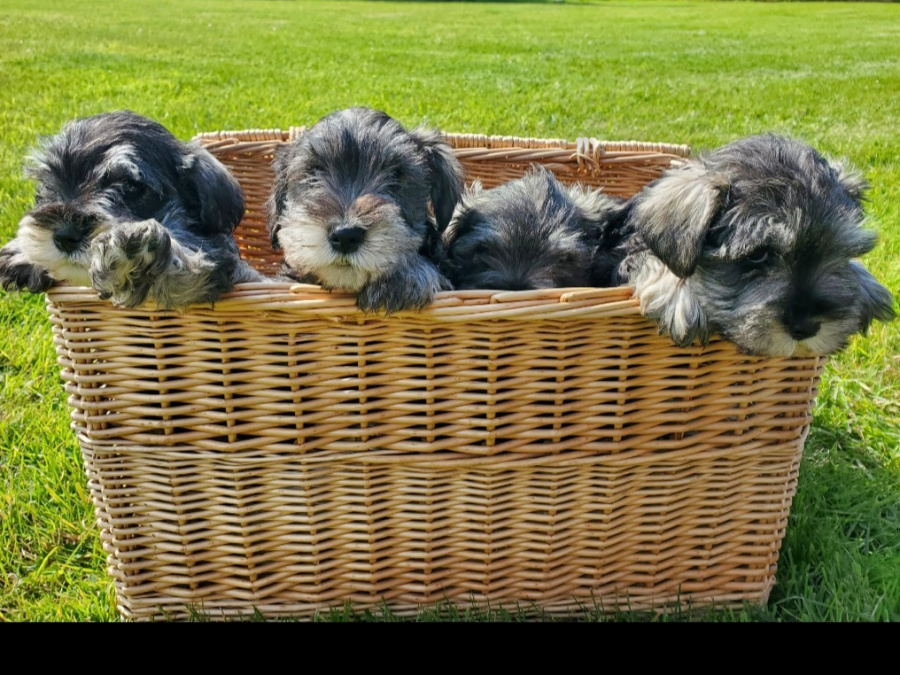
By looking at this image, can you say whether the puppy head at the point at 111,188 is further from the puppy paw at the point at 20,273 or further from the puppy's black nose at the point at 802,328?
the puppy's black nose at the point at 802,328

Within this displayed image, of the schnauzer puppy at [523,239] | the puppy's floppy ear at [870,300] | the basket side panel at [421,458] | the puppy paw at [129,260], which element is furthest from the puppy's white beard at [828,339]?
the puppy paw at [129,260]

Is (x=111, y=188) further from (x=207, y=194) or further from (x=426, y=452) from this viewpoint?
(x=426, y=452)

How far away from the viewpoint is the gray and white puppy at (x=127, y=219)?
250 centimetres

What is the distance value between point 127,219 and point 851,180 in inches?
92.5

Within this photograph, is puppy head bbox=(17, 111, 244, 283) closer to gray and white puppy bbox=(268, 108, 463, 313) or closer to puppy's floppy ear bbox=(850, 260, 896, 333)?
gray and white puppy bbox=(268, 108, 463, 313)

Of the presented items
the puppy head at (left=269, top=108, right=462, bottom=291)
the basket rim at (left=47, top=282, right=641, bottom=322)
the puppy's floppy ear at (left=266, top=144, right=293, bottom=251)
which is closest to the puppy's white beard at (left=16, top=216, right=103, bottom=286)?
the basket rim at (left=47, top=282, right=641, bottom=322)

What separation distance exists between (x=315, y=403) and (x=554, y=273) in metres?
1.03

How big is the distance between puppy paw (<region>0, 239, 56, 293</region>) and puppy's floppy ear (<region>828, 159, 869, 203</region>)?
253cm

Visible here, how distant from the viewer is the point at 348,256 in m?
2.65

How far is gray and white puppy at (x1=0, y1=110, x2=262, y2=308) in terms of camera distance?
2502 millimetres

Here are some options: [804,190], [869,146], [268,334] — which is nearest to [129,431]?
[268,334]

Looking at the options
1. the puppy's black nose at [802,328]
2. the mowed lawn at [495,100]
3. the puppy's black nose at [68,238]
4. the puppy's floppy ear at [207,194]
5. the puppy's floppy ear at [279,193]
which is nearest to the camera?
the puppy's black nose at [802,328]

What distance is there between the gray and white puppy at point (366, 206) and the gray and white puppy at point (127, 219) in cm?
24

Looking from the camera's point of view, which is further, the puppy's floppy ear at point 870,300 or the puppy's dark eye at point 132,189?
the puppy's dark eye at point 132,189
